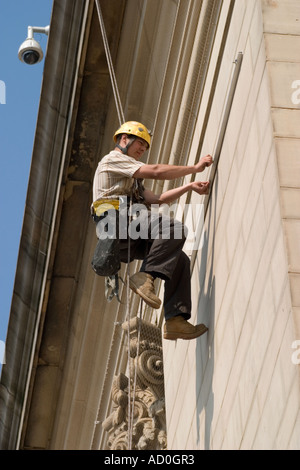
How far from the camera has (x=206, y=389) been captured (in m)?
14.8

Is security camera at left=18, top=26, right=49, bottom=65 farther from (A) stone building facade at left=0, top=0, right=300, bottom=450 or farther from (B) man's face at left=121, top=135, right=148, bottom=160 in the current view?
(B) man's face at left=121, top=135, right=148, bottom=160

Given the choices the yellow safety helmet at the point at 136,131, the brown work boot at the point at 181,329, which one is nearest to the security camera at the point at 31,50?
the yellow safety helmet at the point at 136,131

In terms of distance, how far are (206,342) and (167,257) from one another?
3.24 ft

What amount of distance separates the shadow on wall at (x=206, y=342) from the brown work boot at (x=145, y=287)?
667 mm

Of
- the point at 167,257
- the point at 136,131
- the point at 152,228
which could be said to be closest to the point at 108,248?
the point at 152,228

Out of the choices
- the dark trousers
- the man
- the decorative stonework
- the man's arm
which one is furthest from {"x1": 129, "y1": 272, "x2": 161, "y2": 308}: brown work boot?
the decorative stonework

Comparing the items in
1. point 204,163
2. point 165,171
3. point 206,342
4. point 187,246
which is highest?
point 204,163

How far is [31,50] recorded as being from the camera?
69.5 feet

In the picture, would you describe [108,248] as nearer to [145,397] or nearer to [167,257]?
[167,257]

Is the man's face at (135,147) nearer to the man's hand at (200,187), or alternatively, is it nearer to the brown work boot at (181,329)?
the man's hand at (200,187)

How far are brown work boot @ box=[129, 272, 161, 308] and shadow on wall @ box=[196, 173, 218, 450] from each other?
0.67m
